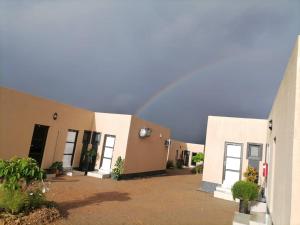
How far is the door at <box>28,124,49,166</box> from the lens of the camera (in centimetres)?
1077

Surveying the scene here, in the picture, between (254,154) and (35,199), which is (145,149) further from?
(35,199)

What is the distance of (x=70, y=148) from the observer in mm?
13234

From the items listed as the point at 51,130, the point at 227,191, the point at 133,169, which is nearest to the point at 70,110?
the point at 51,130

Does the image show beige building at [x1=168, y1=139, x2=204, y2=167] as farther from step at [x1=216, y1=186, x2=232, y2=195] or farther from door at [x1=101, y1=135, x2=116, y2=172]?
step at [x1=216, y1=186, x2=232, y2=195]

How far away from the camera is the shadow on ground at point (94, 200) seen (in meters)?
6.57

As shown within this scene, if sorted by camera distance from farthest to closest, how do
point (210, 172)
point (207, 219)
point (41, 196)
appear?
point (210, 172) < point (207, 219) < point (41, 196)

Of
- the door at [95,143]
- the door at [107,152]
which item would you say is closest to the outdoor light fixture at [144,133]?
the door at [107,152]

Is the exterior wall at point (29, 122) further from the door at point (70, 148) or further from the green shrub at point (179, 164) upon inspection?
the green shrub at point (179, 164)

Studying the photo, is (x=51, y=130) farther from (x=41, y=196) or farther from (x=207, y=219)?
(x=207, y=219)

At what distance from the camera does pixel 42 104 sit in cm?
1095

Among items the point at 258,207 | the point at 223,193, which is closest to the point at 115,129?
the point at 223,193

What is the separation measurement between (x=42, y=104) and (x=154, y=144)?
841 centimetres

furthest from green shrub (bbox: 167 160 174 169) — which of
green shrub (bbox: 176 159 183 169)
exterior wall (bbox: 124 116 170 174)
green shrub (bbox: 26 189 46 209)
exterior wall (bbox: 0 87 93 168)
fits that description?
green shrub (bbox: 26 189 46 209)

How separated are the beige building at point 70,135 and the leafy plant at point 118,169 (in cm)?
28
